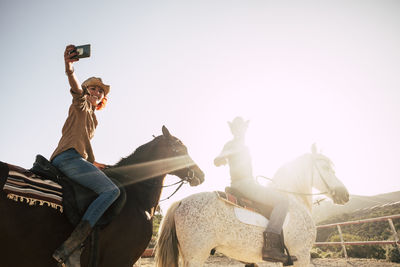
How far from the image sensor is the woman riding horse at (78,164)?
7.88 ft

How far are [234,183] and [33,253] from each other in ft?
11.9

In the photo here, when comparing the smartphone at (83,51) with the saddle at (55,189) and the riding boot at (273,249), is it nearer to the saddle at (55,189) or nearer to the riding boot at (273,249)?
the saddle at (55,189)

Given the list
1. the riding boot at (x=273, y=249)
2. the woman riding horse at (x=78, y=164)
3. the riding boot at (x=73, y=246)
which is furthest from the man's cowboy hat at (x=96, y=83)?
the riding boot at (x=273, y=249)

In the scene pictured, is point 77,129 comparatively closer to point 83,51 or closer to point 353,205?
point 83,51

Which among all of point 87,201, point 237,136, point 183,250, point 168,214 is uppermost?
point 237,136

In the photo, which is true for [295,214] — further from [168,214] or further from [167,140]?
[167,140]

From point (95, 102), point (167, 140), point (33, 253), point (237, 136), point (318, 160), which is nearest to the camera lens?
point (33, 253)

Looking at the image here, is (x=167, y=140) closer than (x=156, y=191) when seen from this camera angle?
No

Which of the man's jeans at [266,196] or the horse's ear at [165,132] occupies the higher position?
the horse's ear at [165,132]

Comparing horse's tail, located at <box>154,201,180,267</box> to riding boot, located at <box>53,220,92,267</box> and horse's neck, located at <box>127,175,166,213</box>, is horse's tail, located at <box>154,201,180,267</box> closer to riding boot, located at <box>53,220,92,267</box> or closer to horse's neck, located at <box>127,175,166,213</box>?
horse's neck, located at <box>127,175,166,213</box>

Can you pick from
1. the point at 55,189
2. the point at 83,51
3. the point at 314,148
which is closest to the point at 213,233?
the point at 55,189

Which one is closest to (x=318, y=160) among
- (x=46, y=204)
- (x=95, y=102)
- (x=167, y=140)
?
(x=167, y=140)

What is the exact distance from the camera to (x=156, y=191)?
12.3ft

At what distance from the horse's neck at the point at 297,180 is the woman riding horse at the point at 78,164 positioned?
4269 millimetres
